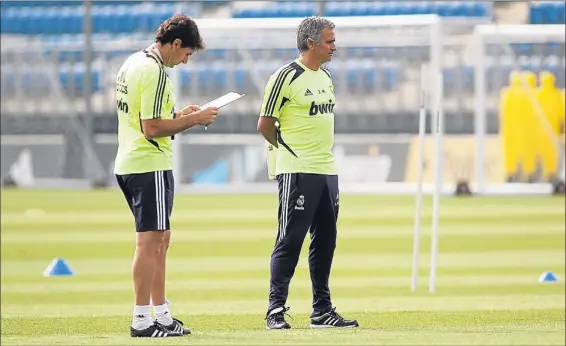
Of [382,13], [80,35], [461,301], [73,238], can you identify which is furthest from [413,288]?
[80,35]

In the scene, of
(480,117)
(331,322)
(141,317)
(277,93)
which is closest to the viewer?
(141,317)

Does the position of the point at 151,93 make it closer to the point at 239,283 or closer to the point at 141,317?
the point at 141,317

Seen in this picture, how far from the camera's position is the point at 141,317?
24.1ft

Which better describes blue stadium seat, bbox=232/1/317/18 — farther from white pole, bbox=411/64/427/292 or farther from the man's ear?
the man's ear

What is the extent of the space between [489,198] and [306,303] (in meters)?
13.5

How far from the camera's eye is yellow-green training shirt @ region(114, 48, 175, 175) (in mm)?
7242

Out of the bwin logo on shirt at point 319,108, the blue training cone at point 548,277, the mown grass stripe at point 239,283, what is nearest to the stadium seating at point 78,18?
the mown grass stripe at point 239,283

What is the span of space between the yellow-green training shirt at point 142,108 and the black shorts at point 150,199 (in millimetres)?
39

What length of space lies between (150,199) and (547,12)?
2143cm

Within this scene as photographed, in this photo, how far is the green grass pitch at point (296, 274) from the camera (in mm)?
7758

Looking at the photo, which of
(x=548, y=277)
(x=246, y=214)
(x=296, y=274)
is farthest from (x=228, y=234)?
(x=548, y=277)

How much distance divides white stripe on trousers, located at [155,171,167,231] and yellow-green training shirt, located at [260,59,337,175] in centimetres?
87

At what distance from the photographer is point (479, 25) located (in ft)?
78.4

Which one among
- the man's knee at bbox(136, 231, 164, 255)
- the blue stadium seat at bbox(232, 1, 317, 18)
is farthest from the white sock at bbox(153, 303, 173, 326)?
the blue stadium seat at bbox(232, 1, 317, 18)
